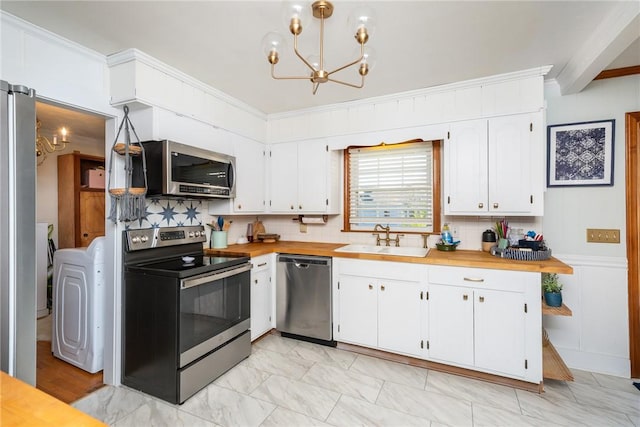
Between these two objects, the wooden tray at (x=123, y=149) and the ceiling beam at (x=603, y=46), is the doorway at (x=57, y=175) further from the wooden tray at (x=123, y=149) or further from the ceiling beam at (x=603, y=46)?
the ceiling beam at (x=603, y=46)

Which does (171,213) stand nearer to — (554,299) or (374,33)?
(374,33)

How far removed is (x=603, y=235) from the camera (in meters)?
2.50

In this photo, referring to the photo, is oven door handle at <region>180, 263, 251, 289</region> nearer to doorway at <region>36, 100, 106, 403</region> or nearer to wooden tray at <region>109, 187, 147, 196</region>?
wooden tray at <region>109, 187, 147, 196</region>

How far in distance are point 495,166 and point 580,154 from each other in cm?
73

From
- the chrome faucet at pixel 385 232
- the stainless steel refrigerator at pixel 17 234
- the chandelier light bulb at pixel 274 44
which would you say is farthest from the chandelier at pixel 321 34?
the chrome faucet at pixel 385 232

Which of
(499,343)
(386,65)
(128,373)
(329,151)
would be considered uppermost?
(386,65)

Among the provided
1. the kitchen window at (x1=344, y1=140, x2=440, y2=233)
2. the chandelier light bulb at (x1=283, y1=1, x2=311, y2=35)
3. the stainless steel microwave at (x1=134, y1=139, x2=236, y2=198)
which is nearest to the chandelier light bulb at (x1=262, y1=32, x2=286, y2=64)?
the chandelier light bulb at (x1=283, y1=1, x2=311, y2=35)

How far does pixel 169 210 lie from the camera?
2.70 m

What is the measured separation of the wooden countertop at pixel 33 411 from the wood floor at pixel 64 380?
1.85 meters

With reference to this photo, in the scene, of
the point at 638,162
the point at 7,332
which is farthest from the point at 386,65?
the point at 7,332

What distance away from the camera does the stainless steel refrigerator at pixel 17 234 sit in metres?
1.12

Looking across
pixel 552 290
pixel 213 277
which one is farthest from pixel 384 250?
pixel 213 277

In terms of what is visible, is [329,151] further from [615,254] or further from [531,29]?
[615,254]

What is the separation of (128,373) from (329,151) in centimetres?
260
